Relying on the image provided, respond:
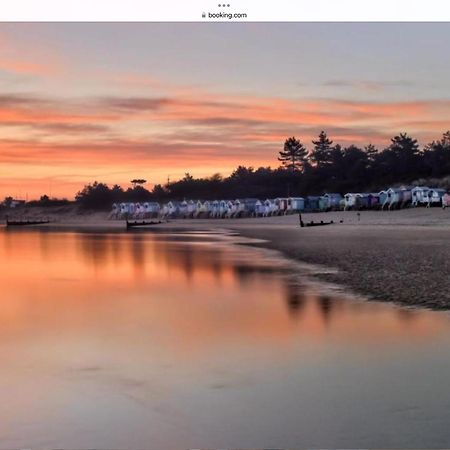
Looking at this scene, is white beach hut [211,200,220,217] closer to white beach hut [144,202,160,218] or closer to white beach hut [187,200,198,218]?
white beach hut [187,200,198,218]

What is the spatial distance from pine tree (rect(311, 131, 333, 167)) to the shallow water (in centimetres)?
10116

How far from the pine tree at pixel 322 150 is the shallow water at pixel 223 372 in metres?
101

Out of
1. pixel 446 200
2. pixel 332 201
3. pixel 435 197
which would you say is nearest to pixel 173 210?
pixel 332 201

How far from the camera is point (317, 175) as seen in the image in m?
102

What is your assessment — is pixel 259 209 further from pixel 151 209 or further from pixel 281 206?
pixel 151 209

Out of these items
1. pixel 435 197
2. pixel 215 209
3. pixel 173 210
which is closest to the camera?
pixel 435 197

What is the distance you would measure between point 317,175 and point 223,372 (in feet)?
319

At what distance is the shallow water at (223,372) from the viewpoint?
4703 mm

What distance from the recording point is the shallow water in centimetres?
470

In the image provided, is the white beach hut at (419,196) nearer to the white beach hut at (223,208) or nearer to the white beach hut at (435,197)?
the white beach hut at (435,197)

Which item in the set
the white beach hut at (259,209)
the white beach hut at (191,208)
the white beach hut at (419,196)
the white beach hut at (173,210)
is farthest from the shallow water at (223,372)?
the white beach hut at (173,210)

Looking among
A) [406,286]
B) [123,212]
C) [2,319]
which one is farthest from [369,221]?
[123,212]

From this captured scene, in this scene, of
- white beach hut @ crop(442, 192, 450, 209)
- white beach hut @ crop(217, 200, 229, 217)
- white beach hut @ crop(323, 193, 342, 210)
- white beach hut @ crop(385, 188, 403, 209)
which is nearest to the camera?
white beach hut @ crop(442, 192, 450, 209)

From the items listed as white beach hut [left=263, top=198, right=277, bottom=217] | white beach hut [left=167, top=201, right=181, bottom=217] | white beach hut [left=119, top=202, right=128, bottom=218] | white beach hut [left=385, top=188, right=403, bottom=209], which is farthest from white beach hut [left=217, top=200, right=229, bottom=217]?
white beach hut [left=385, top=188, right=403, bottom=209]
